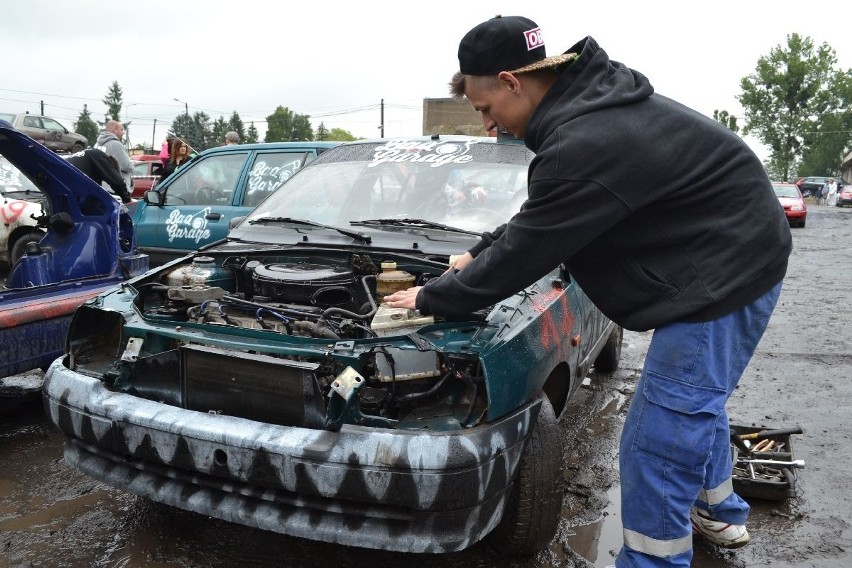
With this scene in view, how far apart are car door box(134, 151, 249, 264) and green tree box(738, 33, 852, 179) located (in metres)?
60.9

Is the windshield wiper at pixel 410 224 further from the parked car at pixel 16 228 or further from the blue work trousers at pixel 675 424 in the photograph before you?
the parked car at pixel 16 228

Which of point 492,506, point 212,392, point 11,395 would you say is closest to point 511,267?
point 492,506

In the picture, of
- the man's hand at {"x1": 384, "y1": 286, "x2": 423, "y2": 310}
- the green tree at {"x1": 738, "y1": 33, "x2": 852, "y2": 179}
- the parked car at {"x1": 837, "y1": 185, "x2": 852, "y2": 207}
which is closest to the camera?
the man's hand at {"x1": 384, "y1": 286, "x2": 423, "y2": 310}

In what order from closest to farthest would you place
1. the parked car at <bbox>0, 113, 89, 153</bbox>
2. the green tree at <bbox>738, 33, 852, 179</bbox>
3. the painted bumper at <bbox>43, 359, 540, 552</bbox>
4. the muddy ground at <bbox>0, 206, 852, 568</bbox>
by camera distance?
the painted bumper at <bbox>43, 359, 540, 552</bbox> → the muddy ground at <bbox>0, 206, 852, 568</bbox> → the parked car at <bbox>0, 113, 89, 153</bbox> → the green tree at <bbox>738, 33, 852, 179</bbox>

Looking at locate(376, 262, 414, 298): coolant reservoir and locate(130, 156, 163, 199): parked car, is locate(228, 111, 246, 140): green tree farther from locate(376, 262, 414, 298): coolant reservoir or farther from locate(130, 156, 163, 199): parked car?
locate(376, 262, 414, 298): coolant reservoir

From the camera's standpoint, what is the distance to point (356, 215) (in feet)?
12.0

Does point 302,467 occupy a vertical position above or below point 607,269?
below

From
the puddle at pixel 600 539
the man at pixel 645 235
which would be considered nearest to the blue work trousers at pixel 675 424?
the man at pixel 645 235

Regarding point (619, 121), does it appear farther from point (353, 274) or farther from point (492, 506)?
point (353, 274)

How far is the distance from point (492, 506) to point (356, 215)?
189 centimetres

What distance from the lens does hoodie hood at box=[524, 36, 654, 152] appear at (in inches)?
72.1

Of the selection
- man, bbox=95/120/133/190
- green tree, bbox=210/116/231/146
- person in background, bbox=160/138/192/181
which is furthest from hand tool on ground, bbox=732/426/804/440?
green tree, bbox=210/116/231/146

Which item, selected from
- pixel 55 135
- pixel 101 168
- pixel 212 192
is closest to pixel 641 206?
pixel 101 168

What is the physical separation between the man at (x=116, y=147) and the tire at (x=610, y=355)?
19.3ft
